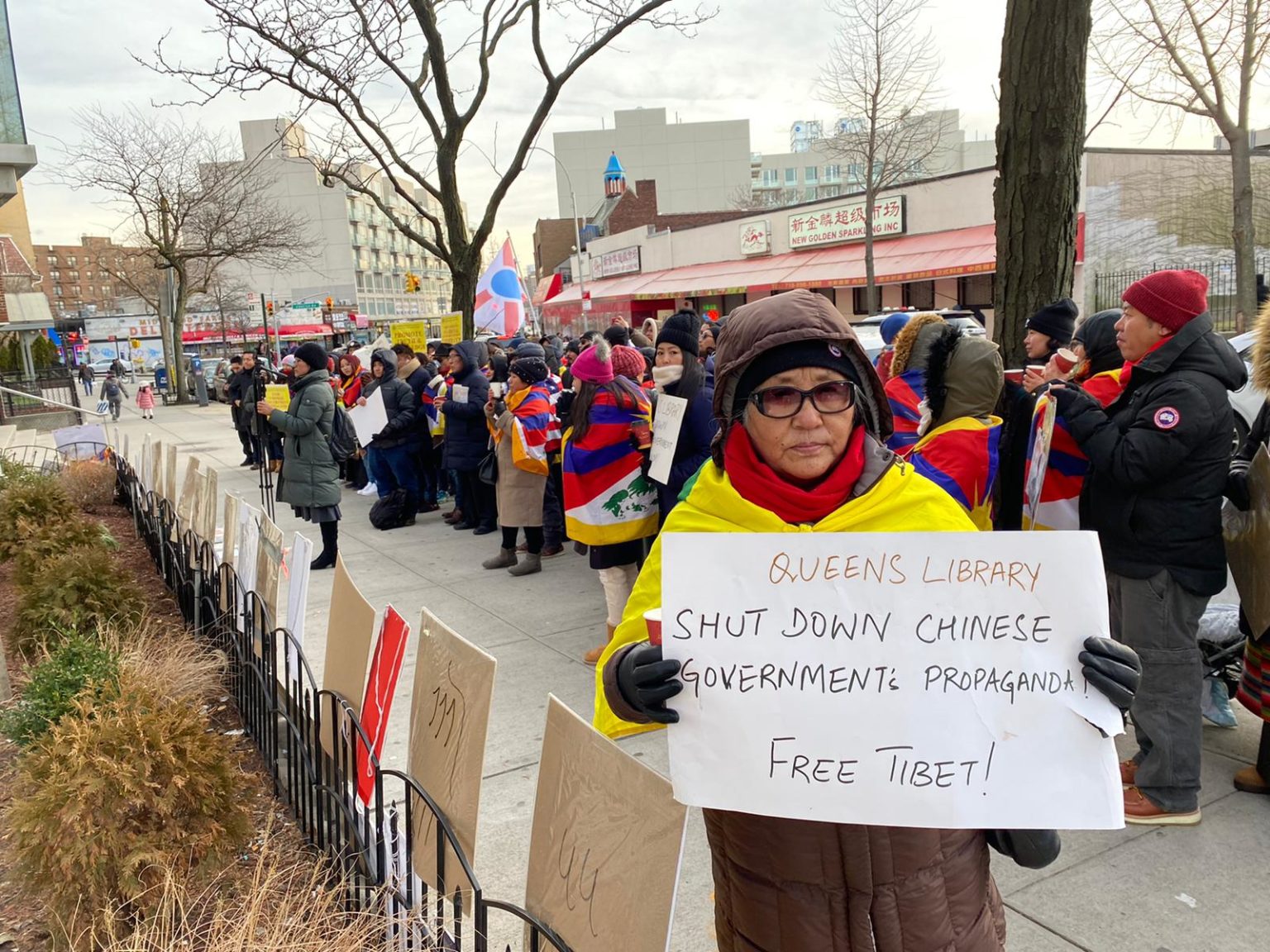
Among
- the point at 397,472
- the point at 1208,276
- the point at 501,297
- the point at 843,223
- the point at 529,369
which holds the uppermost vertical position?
the point at 843,223

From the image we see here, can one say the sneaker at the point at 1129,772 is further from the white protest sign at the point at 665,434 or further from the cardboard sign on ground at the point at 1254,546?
the white protest sign at the point at 665,434

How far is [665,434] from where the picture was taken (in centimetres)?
507

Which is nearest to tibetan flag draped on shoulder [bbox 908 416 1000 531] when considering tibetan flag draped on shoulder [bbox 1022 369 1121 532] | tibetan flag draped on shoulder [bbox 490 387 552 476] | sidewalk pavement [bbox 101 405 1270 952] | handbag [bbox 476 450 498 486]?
tibetan flag draped on shoulder [bbox 1022 369 1121 532]

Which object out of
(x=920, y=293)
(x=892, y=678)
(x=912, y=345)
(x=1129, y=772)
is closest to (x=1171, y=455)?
(x=912, y=345)

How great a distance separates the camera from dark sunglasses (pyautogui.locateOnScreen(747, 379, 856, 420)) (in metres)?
1.70

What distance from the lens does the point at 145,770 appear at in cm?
284

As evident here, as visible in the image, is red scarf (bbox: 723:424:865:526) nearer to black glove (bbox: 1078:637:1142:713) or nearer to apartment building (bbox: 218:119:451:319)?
black glove (bbox: 1078:637:1142:713)

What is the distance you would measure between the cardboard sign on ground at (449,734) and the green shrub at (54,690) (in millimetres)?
1718

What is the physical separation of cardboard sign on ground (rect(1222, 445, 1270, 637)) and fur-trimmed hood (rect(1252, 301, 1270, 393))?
272 millimetres

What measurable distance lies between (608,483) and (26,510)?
4.68m

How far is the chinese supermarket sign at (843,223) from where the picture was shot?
90.7 feet

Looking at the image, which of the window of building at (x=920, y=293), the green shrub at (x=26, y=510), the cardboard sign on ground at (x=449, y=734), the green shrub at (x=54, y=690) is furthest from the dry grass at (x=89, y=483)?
the window of building at (x=920, y=293)

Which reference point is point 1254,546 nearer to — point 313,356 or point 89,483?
point 313,356

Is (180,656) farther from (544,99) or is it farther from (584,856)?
(544,99)
